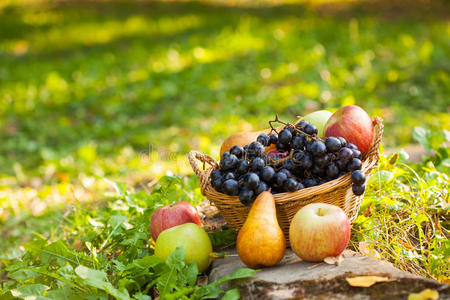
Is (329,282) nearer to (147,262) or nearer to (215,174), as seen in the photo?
(215,174)

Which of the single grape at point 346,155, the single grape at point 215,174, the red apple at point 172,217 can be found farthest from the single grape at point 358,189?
the red apple at point 172,217

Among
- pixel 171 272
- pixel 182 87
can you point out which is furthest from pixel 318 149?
pixel 182 87

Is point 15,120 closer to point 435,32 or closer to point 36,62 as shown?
point 36,62

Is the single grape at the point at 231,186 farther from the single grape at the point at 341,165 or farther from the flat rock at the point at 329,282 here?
the single grape at the point at 341,165

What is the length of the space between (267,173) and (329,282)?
0.53 m

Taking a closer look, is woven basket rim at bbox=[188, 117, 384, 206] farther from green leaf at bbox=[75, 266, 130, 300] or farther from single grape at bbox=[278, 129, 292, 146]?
green leaf at bbox=[75, 266, 130, 300]

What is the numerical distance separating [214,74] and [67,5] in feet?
26.1

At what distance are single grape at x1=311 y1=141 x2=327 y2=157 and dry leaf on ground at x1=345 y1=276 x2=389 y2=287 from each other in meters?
0.56

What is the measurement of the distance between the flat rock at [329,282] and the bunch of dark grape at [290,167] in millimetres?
312

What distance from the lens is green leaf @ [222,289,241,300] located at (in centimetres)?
187

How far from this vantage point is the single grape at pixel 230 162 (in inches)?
86.2

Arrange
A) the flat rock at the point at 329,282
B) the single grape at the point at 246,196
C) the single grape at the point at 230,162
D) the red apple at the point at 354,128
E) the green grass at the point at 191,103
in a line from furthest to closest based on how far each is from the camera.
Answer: the green grass at the point at 191,103 → the red apple at the point at 354,128 → the single grape at the point at 230,162 → the single grape at the point at 246,196 → the flat rock at the point at 329,282

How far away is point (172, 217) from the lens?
7.88 feet

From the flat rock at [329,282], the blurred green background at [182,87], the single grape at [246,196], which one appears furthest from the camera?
the blurred green background at [182,87]
